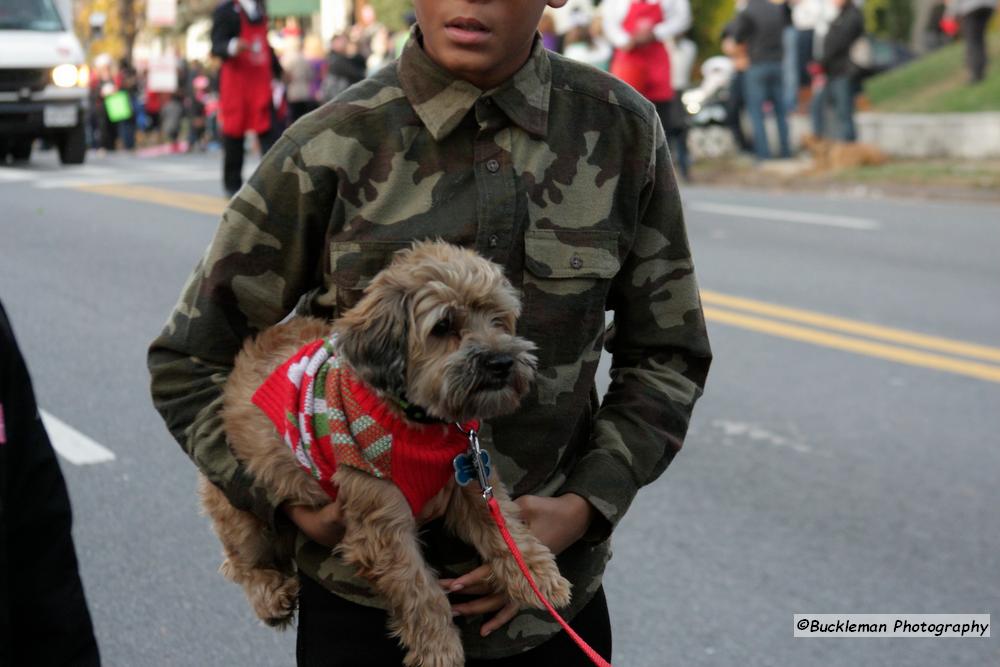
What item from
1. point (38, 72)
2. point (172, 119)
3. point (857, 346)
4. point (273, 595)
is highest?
point (273, 595)

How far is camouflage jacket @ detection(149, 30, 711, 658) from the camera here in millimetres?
2244

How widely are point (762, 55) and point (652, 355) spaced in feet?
56.1

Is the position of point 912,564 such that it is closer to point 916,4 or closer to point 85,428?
point 85,428

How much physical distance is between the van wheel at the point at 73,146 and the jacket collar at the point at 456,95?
18.4 meters

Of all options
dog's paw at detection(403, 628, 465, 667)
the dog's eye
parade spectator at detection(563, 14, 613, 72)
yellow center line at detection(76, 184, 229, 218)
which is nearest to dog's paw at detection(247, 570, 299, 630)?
dog's paw at detection(403, 628, 465, 667)

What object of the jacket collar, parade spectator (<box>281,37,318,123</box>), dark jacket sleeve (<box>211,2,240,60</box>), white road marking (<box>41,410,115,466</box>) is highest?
the jacket collar

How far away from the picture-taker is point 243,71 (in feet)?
43.2

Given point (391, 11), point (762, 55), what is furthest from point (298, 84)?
point (391, 11)

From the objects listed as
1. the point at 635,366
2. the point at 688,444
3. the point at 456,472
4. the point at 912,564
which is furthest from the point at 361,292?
the point at 688,444

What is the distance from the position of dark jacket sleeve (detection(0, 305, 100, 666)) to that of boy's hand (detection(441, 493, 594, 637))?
1.96 ft

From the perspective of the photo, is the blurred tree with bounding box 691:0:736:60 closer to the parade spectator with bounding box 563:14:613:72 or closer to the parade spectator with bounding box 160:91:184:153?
the parade spectator with bounding box 563:14:613:72

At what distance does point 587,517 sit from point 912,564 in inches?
122

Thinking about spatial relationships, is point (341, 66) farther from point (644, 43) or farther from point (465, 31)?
point (465, 31)


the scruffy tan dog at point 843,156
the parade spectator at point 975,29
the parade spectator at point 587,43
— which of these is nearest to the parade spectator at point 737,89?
the scruffy tan dog at point 843,156
